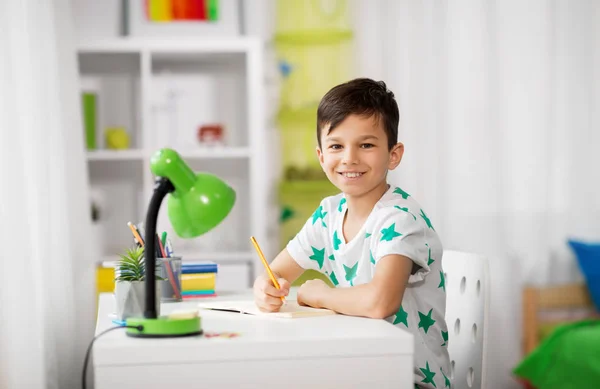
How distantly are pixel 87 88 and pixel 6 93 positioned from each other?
127cm

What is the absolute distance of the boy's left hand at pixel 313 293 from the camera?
1.15m

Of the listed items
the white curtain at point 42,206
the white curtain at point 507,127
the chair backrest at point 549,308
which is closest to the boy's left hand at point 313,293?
the white curtain at point 42,206

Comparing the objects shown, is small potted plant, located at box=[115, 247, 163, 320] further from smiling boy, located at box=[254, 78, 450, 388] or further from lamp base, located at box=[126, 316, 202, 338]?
smiling boy, located at box=[254, 78, 450, 388]

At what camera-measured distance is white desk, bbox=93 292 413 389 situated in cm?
84

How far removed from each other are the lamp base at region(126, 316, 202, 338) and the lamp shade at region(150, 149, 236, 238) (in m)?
0.14

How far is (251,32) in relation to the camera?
3.34 m

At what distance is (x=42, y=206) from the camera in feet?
6.97

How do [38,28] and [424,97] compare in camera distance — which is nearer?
[38,28]

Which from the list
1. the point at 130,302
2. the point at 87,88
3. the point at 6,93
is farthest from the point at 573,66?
the point at 130,302

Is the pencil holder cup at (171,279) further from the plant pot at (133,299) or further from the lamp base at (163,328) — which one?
the lamp base at (163,328)

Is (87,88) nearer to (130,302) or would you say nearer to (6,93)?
(6,93)

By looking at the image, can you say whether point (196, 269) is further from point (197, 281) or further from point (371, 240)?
point (371, 240)

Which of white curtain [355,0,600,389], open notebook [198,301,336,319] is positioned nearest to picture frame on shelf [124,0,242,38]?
white curtain [355,0,600,389]

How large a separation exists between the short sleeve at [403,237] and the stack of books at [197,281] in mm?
434
